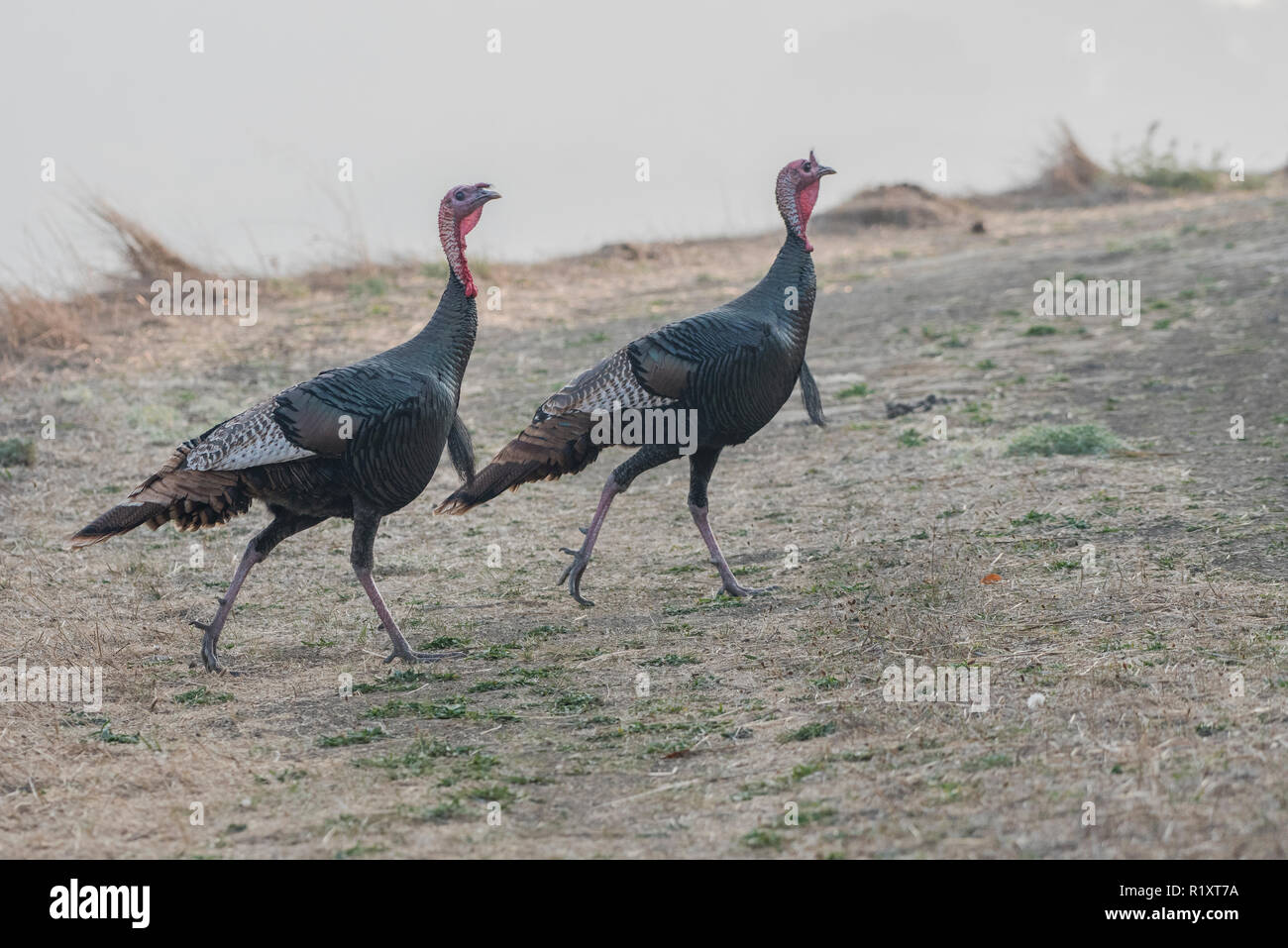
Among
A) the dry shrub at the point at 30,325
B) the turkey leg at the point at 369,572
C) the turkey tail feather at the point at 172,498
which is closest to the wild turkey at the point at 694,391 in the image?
the turkey leg at the point at 369,572

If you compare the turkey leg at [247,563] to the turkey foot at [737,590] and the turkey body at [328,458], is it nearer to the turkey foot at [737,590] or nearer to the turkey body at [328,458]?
the turkey body at [328,458]

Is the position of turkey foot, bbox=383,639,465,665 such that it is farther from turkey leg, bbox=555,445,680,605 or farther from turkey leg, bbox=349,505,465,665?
turkey leg, bbox=555,445,680,605

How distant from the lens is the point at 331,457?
6539 millimetres

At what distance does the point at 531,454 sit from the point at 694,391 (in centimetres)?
99

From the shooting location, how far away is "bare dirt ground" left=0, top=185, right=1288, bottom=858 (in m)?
4.54

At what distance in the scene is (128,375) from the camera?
47.3ft

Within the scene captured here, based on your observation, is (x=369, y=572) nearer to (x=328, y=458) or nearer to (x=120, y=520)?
(x=328, y=458)

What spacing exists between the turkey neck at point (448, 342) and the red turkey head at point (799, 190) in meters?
2.16

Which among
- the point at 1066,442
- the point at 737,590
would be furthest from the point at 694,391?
the point at 1066,442

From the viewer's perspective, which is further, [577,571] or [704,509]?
[704,509]

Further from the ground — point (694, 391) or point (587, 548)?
point (694, 391)

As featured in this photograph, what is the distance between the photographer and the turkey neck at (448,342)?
6762 millimetres

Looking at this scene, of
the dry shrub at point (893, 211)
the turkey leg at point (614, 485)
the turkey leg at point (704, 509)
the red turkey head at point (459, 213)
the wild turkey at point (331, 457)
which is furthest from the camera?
the dry shrub at point (893, 211)

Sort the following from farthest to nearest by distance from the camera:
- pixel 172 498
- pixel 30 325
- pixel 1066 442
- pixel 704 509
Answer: pixel 30 325 < pixel 1066 442 < pixel 704 509 < pixel 172 498
